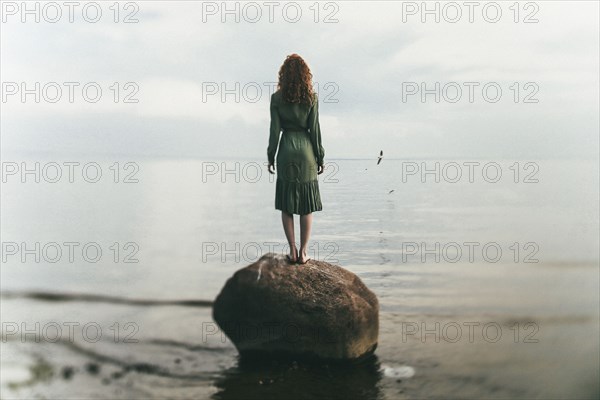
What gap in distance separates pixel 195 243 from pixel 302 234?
14.4m

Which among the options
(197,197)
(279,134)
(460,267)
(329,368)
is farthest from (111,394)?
(197,197)

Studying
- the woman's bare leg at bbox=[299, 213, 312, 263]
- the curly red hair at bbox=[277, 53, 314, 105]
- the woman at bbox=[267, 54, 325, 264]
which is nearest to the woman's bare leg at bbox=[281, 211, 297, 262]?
the woman at bbox=[267, 54, 325, 264]

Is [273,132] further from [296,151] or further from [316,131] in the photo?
[316,131]

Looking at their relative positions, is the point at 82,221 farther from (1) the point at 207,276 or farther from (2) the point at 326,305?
(2) the point at 326,305

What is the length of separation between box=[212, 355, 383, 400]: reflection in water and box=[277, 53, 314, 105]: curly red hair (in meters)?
3.70

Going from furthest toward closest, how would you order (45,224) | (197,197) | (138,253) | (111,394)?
(197,197) < (45,224) < (138,253) < (111,394)

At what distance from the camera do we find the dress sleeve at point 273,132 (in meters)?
8.13

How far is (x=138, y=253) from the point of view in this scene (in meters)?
20.2

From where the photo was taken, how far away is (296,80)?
7.97m

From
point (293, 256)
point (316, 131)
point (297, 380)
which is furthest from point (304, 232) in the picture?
point (297, 380)

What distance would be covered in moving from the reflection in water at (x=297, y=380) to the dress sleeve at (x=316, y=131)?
115 inches

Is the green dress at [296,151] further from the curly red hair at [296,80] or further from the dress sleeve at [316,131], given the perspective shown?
the curly red hair at [296,80]

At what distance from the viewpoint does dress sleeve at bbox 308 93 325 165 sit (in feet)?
26.7

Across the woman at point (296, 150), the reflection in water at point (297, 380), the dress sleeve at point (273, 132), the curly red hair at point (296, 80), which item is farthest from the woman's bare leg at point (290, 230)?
the curly red hair at point (296, 80)
